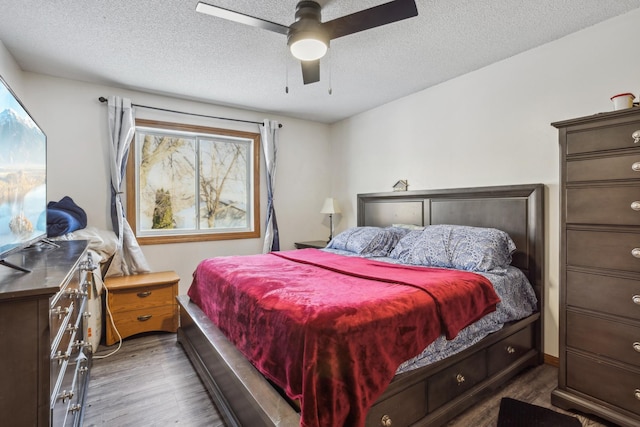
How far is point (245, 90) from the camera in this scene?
3.53 metres

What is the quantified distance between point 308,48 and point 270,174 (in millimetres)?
2413

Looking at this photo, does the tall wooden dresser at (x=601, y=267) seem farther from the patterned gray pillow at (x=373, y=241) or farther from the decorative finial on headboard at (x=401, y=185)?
the decorative finial on headboard at (x=401, y=185)

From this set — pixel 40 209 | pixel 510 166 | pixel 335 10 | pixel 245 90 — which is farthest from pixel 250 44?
pixel 510 166

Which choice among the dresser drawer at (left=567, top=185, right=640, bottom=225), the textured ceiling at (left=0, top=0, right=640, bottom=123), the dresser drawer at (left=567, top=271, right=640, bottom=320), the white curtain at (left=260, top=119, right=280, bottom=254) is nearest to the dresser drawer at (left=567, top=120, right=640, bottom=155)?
the dresser drawer at (left=567, top=185, right=640, bottom=225)

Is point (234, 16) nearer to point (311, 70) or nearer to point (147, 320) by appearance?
point (311, 70)

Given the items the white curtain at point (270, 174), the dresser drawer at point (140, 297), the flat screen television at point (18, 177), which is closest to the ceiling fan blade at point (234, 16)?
the flat screen television at point (18, 177)

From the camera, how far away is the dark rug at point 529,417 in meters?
1.79

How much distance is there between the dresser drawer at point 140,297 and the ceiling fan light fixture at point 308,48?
8.15 ft

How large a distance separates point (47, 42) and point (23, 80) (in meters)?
0.83

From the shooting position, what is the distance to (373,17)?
1.84 metres

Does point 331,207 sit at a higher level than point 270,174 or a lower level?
lower

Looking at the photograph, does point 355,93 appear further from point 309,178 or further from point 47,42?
point 47,42

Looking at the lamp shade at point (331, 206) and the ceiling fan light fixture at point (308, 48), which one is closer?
the ceiling fan light fixture at point (308, 48)

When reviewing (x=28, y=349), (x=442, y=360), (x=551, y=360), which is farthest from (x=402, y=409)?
(x=551, y=360)
